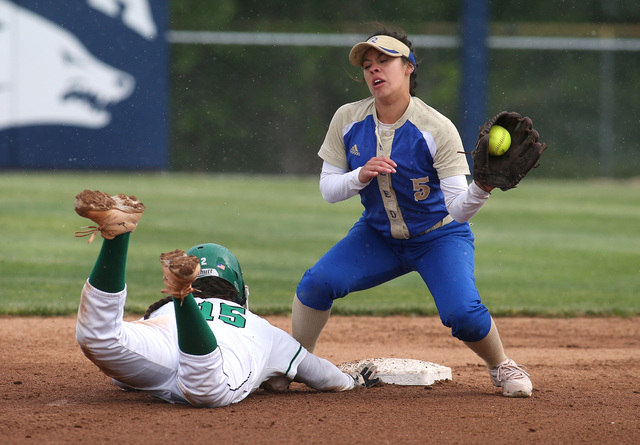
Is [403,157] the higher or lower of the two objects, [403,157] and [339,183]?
the higher

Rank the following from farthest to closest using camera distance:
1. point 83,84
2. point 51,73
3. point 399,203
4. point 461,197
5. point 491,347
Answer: point 83,84, point 51,73, point 399,203, point 491,347, point 461,197

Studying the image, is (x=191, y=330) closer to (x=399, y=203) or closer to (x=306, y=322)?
(x=306, y=322)

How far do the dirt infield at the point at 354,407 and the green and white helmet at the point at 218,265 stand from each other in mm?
500

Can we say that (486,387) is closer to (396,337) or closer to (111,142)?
(396,337)

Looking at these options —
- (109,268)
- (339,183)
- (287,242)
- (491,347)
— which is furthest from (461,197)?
(287,242)

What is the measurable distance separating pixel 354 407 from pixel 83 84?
467 inches

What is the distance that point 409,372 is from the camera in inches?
158

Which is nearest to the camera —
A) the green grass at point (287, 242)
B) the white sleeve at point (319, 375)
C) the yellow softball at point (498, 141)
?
the yellow softball at point (498, 141)

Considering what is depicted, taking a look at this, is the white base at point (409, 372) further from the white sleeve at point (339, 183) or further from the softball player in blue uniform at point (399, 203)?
the white sleeve at point (339, 183)

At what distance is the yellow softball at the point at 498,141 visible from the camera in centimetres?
340

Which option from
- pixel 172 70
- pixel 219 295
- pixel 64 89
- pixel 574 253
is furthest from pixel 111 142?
pixel 219 295

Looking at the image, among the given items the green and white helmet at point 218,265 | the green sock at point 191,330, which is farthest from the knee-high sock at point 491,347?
the green sock at point 191,330

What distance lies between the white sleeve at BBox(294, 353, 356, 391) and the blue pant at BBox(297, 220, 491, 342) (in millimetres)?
339

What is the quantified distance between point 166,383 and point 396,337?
2.35 metres
